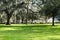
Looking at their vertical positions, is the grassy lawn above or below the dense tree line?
below

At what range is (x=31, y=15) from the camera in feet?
178

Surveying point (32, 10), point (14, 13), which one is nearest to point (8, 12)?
point (14, 13)

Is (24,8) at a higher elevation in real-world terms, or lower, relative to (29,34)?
higher

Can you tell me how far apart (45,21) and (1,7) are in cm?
3590

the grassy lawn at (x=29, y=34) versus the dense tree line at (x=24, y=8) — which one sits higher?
the dense tree line at (x=24, y=8)

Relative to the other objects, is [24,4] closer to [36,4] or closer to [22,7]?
[22,7]

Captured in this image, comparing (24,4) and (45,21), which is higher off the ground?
(24,4)

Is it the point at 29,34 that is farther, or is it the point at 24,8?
the point at 24,8

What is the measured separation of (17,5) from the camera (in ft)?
159

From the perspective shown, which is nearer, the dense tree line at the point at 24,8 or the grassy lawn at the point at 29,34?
the grassy lawn at the point at 29,34

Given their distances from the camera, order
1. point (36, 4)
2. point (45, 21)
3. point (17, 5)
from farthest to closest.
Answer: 1. point (45, 21)
2. point (36, 4)
3. point (17, 5)

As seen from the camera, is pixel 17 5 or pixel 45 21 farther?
pixel 45 21

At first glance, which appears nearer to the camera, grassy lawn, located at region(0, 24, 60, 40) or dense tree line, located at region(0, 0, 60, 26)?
grassy lawn, located at region(0, 24, 60, 40)

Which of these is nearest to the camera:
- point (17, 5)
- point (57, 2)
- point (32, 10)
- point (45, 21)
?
point (57, 2)
